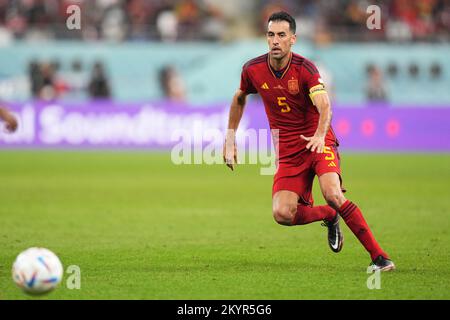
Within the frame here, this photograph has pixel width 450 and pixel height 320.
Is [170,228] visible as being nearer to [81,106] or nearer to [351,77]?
[81,106]

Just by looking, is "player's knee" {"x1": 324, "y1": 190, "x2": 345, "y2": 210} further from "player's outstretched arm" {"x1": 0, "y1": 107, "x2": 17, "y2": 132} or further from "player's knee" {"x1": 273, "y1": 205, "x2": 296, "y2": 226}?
"player's outstretched arm" {"x1": 0, "y1": 107, "x2": 17, "y2": 132}

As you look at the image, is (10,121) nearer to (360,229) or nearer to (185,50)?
(360,229)

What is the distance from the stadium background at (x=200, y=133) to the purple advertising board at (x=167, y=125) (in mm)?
40

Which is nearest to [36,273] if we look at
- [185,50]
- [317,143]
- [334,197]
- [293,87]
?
[317,143]

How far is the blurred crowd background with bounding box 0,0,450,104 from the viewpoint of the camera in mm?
28281

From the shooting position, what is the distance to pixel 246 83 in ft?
32.2

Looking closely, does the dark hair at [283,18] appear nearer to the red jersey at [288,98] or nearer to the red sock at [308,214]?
the red jersey at [288,98]

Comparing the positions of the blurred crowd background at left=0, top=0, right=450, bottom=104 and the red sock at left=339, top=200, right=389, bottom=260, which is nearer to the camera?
the red sock at left=339, top=200, right=389, bottom=260

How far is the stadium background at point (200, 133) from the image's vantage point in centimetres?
930

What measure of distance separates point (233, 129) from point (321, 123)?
4.20 feet

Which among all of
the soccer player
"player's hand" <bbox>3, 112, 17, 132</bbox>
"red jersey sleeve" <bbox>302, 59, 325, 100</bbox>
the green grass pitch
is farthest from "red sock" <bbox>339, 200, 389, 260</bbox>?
"player's hand" <bbox>3, 112, 17, 132</bbox>

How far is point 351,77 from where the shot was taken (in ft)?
95.9

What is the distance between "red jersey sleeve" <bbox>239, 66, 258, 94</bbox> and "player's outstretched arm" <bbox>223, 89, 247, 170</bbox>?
0.18 ft
